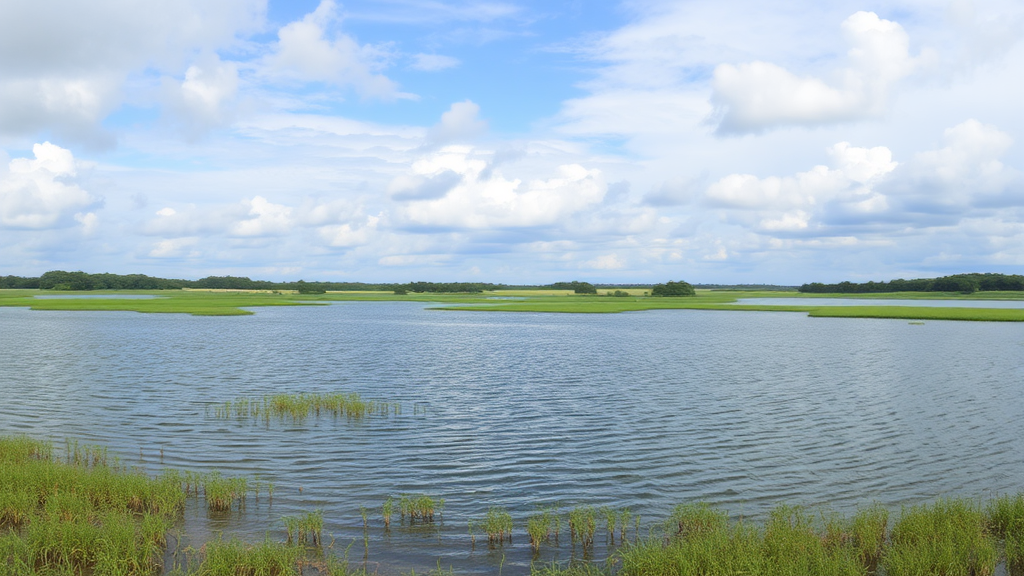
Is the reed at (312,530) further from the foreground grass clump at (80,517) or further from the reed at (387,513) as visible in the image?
the foreground grass clump at (80,517)

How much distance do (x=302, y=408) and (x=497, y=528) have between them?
14.8 m

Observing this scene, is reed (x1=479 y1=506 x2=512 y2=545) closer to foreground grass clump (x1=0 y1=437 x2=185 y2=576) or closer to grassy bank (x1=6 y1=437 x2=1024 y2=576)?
grassy bank (x1=6 y1=437 x2=1024 y2=576)

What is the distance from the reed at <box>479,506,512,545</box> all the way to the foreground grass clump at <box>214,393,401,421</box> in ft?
42.4

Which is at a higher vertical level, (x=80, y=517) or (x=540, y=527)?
(x=80, y=517)

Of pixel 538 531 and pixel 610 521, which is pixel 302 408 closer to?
pixel 538 531

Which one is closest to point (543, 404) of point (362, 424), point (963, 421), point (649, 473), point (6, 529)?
point (362, 424)

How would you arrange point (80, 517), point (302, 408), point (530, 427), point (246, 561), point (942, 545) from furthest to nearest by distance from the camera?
point (302, 408)
point (530, 427)
point (80, 517)
point (942, 545)
point (246, 561)

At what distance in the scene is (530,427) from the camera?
77.2ft

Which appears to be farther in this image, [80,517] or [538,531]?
[538,531]

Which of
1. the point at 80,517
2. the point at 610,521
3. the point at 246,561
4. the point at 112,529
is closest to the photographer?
the point at 246,561

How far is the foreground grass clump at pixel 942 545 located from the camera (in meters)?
11.0

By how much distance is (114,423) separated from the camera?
23562 millimetres

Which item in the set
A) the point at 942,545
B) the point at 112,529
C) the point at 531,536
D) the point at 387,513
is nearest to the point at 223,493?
the point at 112,529

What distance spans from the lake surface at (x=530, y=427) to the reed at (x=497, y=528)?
320 mm
